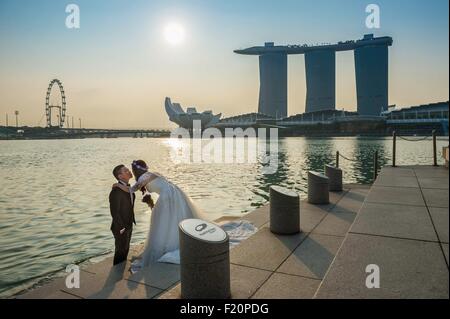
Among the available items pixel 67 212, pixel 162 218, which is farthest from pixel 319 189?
pixel 67 212

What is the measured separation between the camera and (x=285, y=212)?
25.1 ft

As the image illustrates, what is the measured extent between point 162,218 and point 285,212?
2613 mm

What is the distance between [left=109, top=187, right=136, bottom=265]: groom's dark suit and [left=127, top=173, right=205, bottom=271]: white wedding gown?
1.08 feet

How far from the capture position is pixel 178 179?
28672 mm

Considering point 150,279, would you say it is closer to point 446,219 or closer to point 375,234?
point 375,234

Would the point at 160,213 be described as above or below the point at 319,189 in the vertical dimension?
above

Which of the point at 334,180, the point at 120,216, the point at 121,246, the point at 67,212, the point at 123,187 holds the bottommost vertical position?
the point at 67,212

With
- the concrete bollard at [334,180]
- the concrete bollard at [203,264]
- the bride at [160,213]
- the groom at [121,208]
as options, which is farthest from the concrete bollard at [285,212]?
the concrete bollard at [334,180]

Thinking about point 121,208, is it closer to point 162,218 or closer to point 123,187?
point 123,187

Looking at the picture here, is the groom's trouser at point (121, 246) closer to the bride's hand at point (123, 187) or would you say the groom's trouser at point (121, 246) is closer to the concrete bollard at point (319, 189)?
the bride's hand at point (123, 187)

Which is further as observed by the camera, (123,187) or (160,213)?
(160,213)

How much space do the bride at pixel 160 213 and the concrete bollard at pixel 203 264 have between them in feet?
7.61
